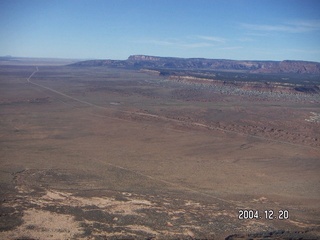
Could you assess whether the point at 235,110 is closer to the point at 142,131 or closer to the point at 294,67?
the point at 142,131

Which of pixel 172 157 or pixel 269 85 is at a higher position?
pixel 269 85

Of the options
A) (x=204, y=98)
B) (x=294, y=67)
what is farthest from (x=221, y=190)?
(x=294, y=67)

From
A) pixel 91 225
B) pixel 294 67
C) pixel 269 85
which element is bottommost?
pixel 91 225

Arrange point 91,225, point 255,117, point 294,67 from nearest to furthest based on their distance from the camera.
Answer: point 91,225 < point 255,117 < point 294,67

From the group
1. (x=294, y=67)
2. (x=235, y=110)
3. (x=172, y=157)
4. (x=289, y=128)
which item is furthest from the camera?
(x=294, y=67)

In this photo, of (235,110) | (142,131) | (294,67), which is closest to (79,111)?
(142,131)

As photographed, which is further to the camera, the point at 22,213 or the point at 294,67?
the point at 294,67
